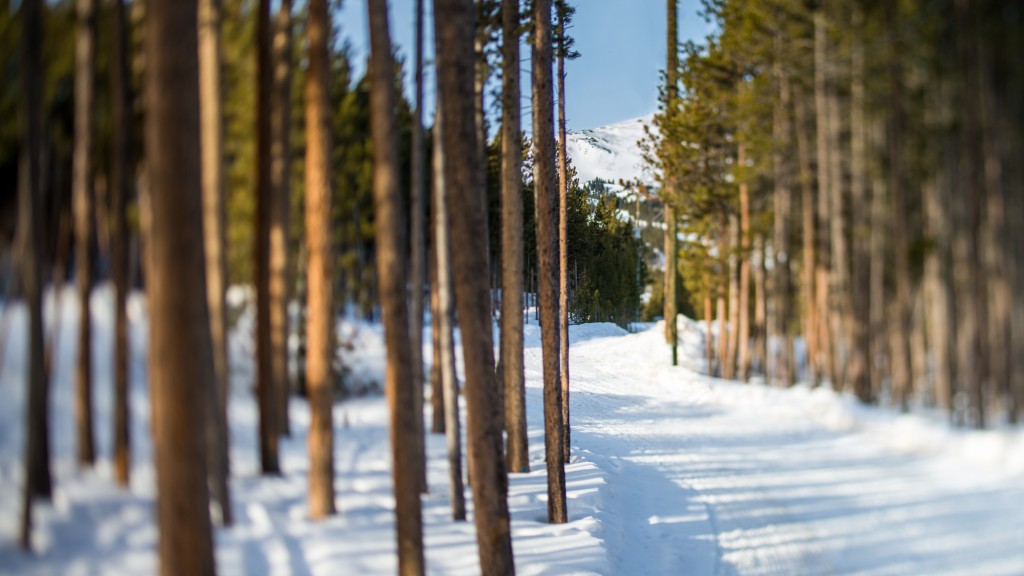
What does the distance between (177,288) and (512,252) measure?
4.97 m

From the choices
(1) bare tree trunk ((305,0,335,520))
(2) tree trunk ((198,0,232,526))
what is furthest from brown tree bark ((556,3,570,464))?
(2) tree trunk ((198,0,232,526))

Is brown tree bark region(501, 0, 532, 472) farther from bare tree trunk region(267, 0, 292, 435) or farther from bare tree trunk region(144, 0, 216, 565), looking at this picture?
bare tree trunk region(144, 0, 216, 565)

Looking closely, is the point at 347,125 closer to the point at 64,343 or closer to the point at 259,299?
the point at 259,299

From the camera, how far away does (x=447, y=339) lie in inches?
205

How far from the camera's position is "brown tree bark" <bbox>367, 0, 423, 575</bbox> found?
3600 mm

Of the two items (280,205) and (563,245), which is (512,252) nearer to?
(563,245)

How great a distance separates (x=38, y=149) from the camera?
5.54 feet

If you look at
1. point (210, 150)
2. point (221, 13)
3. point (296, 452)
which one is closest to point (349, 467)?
point (296, 452)

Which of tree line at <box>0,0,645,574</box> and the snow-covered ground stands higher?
tree line at <box>0,0,645,574</box>

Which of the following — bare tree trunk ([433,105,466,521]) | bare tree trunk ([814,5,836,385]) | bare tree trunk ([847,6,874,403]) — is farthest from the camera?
bare tree trunk ([433,105,466,521])

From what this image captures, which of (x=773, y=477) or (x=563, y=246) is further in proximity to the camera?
(x=563, y=246)

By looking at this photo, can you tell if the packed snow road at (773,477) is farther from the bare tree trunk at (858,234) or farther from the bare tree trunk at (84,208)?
the bare tree trunk at (84,208)

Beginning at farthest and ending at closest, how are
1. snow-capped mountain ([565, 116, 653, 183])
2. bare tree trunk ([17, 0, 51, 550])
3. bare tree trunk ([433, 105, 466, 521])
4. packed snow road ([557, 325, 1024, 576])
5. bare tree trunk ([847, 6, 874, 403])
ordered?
snow-capped mountain ([565, 116, 653, 183]) < bare tree trunk ([433, 105, 466, 521]) < bare tree trunk ([847, 6, 874, 403]) < packed snow road ([557, 325, 1024, 576]) < bare tree trunk ([17, 0, 51, 550])

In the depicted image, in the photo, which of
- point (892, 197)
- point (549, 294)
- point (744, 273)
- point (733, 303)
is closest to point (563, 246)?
point (549, 294)
